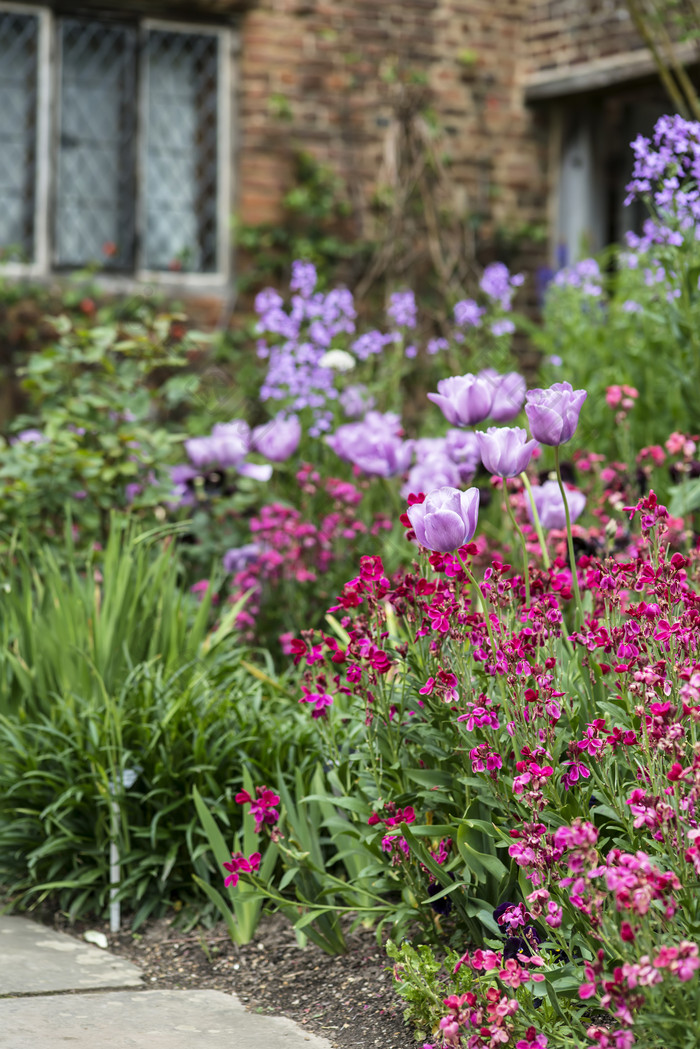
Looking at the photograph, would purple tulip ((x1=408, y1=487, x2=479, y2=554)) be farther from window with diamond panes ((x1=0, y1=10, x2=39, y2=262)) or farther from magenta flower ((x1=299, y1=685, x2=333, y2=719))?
window with diamond panes ((x1=0, y1=10, x2=39, y2=262))

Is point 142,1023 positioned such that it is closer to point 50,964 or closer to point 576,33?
point 50,964

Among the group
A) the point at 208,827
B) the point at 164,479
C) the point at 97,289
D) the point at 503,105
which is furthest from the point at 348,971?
the point at 503,105

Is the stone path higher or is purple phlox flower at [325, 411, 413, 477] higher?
purple phlox flower at [325, 411, 413, 477]

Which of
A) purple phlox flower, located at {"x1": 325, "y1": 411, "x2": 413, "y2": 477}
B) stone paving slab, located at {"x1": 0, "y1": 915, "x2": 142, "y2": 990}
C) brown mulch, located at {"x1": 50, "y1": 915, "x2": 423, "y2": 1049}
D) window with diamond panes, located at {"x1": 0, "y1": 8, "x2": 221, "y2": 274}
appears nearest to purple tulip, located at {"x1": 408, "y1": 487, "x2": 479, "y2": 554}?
brown mulch, located at {"x1": 50, "y1": 915, "x2": 423, "y2": 1049}

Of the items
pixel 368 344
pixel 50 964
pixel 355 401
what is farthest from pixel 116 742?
pixel 368 344

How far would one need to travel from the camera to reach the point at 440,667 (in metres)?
2.00

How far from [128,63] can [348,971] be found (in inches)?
233

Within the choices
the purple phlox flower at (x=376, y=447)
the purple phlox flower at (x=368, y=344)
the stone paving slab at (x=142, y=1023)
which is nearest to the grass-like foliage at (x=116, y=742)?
the stone paving slab at (x=142, y=1023)

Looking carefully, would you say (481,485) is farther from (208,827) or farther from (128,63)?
(128,63)

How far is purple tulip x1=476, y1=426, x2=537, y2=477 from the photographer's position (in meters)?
1.97

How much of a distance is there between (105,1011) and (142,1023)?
9cm

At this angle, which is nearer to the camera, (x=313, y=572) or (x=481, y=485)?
(x=313, y=572)

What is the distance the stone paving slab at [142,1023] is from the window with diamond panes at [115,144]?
17.1ft

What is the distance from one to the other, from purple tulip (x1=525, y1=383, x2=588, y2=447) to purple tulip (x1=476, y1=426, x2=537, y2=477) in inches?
1.6
